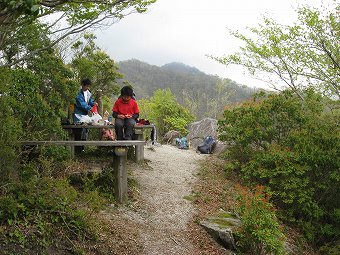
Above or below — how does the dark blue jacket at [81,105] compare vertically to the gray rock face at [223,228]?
above

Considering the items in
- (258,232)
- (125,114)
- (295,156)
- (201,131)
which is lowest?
(258,232)

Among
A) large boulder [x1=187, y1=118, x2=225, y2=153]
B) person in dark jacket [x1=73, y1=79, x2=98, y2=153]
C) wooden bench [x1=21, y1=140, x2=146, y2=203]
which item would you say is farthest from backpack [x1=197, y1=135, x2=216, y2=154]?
wooden bench [x1=21, y1=140, x2=146, y2=203]

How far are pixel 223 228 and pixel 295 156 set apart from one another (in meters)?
3.26

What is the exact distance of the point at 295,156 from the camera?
28.6ft

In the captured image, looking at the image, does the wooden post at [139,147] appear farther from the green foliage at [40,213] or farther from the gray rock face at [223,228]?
the green foliage at [40,213]

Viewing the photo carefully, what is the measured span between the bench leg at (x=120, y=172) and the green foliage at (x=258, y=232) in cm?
215

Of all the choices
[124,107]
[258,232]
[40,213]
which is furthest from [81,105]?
[258,232]

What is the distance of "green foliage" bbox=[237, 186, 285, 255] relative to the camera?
19.3 feet

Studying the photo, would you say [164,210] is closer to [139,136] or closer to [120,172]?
[120,172]

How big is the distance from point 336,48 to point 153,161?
687 centimetres

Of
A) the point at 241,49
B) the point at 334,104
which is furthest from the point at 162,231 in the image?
the point at 241,49

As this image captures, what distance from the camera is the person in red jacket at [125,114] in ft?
24.3

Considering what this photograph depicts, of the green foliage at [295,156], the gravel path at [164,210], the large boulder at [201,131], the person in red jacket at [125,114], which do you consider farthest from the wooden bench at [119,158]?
the large boulder at [201,131]

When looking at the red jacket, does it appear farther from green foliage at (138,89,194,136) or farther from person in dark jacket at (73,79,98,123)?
green foliage at (138,89,194,136)
